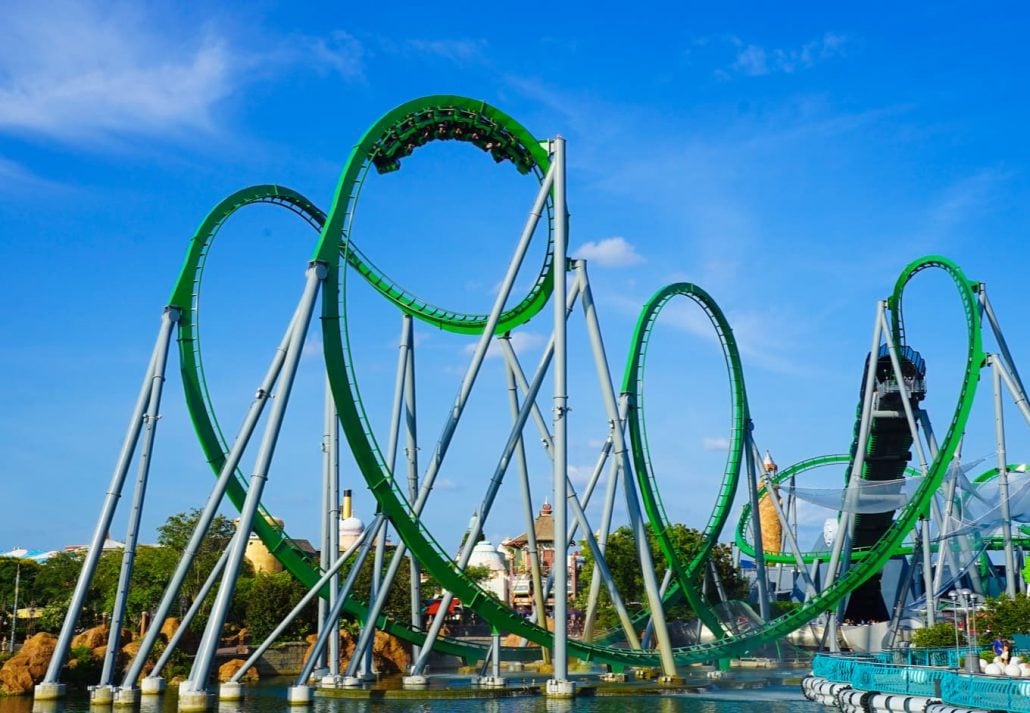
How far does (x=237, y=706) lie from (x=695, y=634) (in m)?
18.7

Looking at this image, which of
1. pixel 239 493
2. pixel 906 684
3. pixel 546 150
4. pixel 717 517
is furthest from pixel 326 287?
pixel 717 517

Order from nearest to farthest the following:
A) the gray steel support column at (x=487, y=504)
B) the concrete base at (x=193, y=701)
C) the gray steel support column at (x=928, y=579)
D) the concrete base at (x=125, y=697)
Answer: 1. the concrete base at (x=193, y=701)
2. the concrete base at (x=125, y=697)
3. the gray steel support column at (x=487, y=504)
4. the gray steel support column at (x=928, y=579)

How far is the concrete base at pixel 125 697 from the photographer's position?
67.6 ft

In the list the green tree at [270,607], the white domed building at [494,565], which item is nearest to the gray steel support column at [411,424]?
the green tree at [270,607]

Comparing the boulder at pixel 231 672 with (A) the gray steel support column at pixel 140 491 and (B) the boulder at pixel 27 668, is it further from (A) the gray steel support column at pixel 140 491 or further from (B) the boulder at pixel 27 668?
(A) the gray steel support column at pixel 140 491

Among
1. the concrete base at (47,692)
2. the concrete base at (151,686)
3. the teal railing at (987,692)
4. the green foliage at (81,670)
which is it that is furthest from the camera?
the green foliage at (81,670)

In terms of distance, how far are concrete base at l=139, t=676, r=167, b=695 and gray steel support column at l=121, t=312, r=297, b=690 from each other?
21 cm

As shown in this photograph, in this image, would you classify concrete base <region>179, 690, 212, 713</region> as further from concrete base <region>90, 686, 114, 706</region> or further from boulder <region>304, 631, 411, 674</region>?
boulder <region>304, 631, 411, 674</region>

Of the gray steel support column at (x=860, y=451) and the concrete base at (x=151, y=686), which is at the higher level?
the gray steel support column at (x=860, y=451)

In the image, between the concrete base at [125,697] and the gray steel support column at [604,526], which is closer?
the concrete base at [125,697]

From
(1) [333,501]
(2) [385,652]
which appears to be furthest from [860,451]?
(1) [333,501]

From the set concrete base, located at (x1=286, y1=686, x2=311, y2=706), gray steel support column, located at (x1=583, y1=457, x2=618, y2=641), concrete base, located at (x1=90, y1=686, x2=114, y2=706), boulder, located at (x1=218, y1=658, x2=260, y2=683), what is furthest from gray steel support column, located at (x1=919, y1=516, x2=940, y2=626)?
concrete base, located at (x1=90, y1=686, x2=114, y2=706)

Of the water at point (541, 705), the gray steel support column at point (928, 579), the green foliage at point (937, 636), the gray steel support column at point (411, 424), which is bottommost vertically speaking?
the water at point (541, 705)

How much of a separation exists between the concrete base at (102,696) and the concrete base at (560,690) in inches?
333
